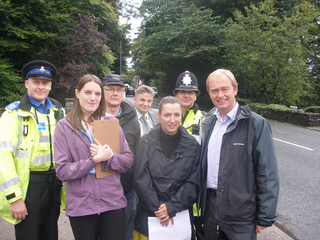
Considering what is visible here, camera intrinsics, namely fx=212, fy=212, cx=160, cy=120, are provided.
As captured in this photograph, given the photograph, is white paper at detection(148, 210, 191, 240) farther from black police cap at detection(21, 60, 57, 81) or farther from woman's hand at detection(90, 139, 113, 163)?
black police cap at detection(21, 60, 57, 81)

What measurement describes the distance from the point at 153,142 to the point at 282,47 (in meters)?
15.8

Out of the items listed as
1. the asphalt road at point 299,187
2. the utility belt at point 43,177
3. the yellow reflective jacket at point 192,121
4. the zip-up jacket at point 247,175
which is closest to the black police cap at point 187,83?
the yellow reflective jacket at point 192,121

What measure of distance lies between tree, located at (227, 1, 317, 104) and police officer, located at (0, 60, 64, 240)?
1519 centimetres

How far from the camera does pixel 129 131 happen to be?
2367mm

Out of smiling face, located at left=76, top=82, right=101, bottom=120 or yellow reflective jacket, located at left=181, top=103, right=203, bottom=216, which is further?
yellow reflective jacket, located at left=181, top=103, right=203, bottom=216

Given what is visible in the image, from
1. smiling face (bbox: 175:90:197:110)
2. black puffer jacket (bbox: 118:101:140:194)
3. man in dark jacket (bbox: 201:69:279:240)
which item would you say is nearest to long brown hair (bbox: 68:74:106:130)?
black puffer jacket (bbox: 118:101:140:194)

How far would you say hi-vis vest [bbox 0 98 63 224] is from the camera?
5.92 feet

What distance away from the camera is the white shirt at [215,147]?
6.50 feet

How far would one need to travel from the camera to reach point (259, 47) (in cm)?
1557

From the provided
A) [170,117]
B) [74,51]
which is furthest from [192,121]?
[74,51]

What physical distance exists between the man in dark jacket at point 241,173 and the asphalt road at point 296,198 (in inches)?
57.9

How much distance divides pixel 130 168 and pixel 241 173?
0.98 metres

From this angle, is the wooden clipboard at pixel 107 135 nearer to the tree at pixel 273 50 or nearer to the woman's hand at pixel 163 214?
the woman's hand at pixel 163 214

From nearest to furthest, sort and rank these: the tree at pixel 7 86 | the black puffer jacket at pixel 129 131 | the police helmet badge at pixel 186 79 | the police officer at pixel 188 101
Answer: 1. the black puffer jacket at pixel 129 131
2. the police officer at pixel 188 101
3. the police helmet badge at pixel 186 79
4. the tree at pixel 7 86
